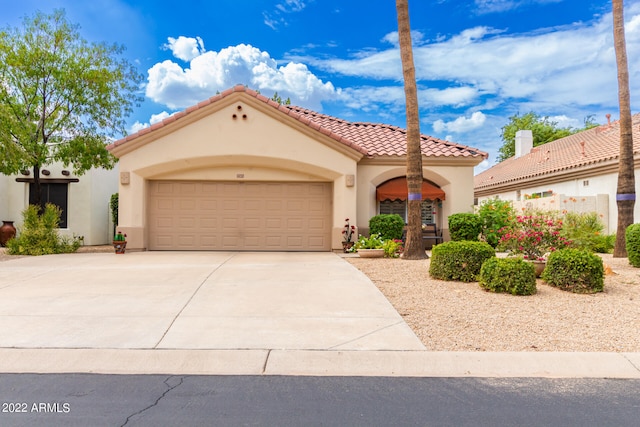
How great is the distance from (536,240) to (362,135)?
10413 mm

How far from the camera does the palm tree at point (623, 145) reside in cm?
1335

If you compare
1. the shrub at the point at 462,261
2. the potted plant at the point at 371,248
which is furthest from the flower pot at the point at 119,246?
the shrub at the point at 462,261

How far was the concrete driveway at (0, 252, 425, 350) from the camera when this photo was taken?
19.4 ft

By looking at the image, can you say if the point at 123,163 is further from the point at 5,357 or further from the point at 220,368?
the point at 220,368

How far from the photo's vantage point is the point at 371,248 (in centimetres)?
1396

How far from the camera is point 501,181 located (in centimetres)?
2636

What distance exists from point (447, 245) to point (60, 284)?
7843mm

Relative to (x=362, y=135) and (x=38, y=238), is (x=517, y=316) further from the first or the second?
(x=38, y=238)

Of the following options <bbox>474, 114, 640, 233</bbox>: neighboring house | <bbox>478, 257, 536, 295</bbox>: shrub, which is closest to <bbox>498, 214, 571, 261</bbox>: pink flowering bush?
<bbox>478, 257, 536, 295</bbox>: shrub

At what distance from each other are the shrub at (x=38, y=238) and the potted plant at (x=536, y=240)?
14118 millimetres

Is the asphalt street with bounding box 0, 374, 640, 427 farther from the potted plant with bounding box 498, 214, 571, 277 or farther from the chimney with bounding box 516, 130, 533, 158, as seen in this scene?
the chimney with bounding box 516, 130, 533, 158

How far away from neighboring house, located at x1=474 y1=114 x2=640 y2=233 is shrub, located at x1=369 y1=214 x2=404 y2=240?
6.41 metres

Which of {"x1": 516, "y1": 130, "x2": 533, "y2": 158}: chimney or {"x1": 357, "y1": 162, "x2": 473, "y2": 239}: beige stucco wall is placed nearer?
{"x1": 357, "y1": 162, "x2": 473, "y2": 239}: beige stucco wall

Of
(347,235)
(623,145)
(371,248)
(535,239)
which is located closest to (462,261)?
(535,239)
